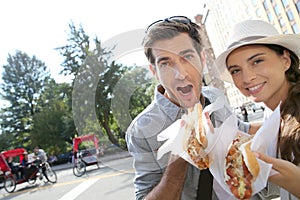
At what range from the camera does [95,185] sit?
265 inches

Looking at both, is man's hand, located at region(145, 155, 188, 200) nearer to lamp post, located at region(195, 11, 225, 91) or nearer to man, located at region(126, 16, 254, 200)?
man, located at region(126, 16, 254, 200)

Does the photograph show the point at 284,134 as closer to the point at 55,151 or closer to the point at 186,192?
the point at 186,192

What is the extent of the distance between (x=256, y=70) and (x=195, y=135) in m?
0.49

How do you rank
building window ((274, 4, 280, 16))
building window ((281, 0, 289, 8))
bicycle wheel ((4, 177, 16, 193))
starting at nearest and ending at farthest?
1. bicycle wheel ((4, 177, 16, 193))
2. building window ((281, 0, 289, 8))
3. building window ((274, 4, 280, 16))

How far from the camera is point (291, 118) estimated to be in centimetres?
103

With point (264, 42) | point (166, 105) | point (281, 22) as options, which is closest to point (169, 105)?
point (166, 105)

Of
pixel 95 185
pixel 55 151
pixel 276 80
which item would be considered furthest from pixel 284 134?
pixel 55 151

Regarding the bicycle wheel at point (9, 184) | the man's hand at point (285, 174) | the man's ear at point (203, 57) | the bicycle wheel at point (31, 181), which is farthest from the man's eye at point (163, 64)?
the bicycle wheel at point (9, 184)

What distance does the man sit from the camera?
2.36 ft

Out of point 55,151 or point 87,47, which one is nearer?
point 87,47

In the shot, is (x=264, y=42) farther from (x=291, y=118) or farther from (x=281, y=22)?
(x=281, y=22)

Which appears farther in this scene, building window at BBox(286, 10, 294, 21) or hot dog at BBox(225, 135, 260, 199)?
building window at BBox(286, 10, 294, 21)

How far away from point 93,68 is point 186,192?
614 millimetres

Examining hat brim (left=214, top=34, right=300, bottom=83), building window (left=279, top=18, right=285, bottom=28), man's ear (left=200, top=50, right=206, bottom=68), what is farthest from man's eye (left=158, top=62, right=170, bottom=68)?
building window (left=279, top=18, right=285, bottom=28)
